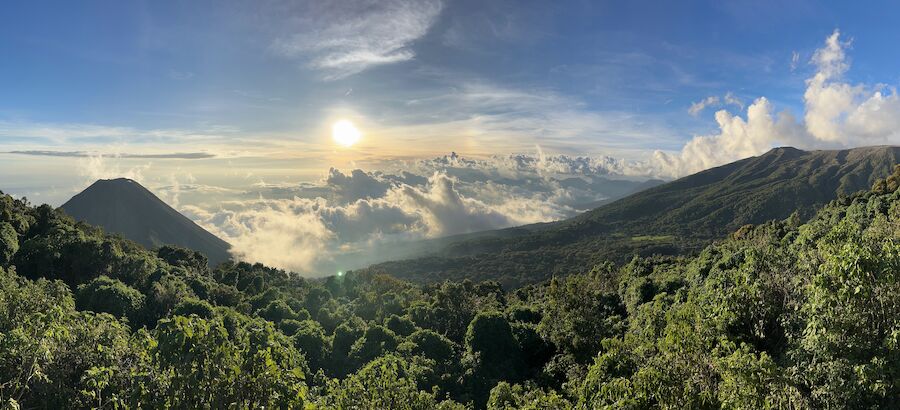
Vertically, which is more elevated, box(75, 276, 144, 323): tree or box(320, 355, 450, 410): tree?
box(320, 355, 450, 410): tree

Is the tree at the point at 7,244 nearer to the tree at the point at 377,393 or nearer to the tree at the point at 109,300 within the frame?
the tree at the point at 109,300

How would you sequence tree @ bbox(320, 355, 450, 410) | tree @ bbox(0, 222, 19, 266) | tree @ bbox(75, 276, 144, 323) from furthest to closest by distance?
tree @ bbox(0, 222, 19, 266), tree @ bbox(75, 276, 144, 323), tree @ bbox(320, 355, 450, 410)

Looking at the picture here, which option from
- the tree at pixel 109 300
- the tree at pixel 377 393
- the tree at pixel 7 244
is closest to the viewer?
the tree at pixel 377 393

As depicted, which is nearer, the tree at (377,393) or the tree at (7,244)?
the tree at (377,393)

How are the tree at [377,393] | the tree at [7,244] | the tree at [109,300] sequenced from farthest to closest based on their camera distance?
the tree at [7,244]
the tree at [109,300]
the tree at [377,393]

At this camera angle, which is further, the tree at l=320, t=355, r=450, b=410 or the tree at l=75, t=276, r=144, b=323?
the tree at l=75, t=276, r=144, b=323

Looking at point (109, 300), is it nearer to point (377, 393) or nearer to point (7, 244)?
point (7, 244)

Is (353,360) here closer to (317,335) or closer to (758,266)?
(317,335)

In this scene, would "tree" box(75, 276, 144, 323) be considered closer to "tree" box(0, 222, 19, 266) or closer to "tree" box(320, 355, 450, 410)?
"tree" box(0, 222, 19, 266)

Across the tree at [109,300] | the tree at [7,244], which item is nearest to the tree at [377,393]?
the tree at [109,300]

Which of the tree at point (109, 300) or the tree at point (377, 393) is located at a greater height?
the tree at point (377, 393)

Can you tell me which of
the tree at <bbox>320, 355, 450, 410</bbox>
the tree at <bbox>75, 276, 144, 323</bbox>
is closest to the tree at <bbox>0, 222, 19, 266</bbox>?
the tree at <bbox>75, 276, 144, 323</bbox>

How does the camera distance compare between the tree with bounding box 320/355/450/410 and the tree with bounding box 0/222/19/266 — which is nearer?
the tree with bounding box 320/355/450/410

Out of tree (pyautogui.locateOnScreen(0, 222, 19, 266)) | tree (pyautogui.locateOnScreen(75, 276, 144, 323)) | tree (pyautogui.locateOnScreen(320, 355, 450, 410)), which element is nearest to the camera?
tree (pyautogui.locateOnScreen(320, 355, 450, 410))
